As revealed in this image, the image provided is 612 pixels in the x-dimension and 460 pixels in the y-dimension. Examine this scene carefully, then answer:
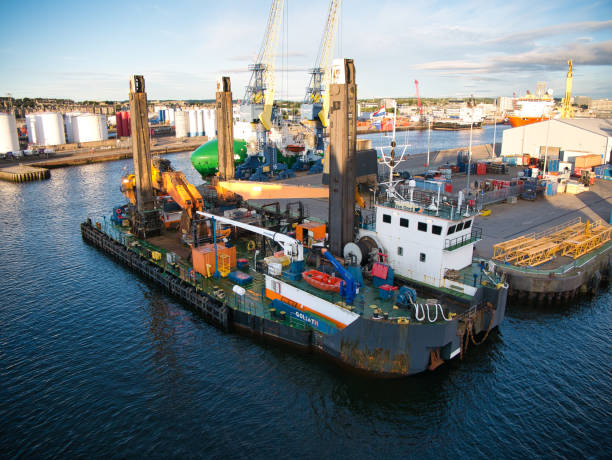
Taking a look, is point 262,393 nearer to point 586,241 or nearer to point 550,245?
point 550,245

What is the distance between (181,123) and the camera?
147 m

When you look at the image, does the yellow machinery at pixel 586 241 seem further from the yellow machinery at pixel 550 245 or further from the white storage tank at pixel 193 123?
the white storage tank at pixel 193 123

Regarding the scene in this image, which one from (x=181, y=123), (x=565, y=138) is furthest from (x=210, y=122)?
(x=565, y=138)

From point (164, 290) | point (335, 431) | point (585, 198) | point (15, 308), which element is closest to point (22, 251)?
point (15, 308)

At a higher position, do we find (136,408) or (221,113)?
(221,113)

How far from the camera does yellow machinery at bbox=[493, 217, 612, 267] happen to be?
98.0 ft

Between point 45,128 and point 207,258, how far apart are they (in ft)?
358

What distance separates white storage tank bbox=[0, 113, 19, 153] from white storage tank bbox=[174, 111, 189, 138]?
175ft

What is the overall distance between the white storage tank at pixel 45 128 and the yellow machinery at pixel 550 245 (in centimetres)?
11916

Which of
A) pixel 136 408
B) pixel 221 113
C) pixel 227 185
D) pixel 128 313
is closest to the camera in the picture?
pixel 136 408

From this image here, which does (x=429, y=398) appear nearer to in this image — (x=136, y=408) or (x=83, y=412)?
(x=136, y=408)

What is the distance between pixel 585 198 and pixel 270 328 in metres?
44.6

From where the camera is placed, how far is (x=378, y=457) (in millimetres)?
15992

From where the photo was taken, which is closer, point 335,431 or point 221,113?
point 335,431
